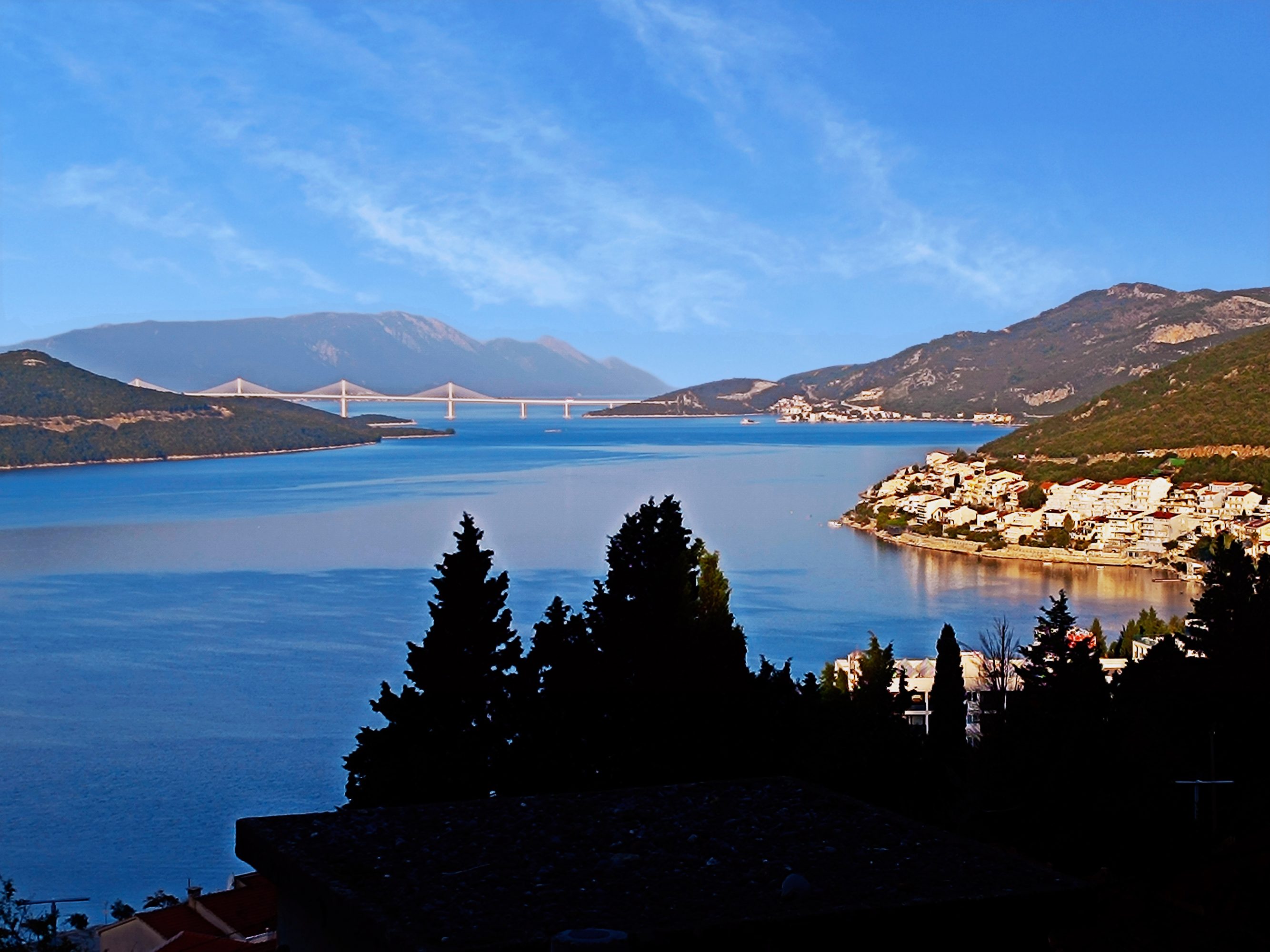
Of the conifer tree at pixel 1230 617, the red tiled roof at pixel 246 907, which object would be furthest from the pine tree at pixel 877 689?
the red tiled roof at pixel 246 907

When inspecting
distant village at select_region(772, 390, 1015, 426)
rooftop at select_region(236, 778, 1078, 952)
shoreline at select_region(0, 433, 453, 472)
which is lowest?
rooftop at select_region(236, 778, 1078, 952)

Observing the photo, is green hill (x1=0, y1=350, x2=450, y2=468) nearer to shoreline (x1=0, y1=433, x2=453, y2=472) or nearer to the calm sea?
shoreline (x1=0, y1=433, x2=453, y2=472)

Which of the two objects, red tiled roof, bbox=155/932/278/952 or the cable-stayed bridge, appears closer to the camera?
red tiled roof, bbox=155/932/278/952

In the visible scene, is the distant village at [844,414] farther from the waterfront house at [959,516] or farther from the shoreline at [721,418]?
the waterfront house at [959,516]

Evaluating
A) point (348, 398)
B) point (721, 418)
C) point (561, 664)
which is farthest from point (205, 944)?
point (721, 418)

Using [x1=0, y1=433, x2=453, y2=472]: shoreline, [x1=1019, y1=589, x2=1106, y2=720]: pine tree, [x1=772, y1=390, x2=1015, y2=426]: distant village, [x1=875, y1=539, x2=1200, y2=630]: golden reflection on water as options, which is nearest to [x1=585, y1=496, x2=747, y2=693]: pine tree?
[x1=1019, y1=589, x2=1106, y2=720]: pine tree

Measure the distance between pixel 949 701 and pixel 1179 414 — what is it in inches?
875

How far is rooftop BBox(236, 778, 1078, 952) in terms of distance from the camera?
46.1 inches

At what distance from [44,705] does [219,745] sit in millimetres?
2409

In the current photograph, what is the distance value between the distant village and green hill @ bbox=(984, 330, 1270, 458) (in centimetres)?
3617

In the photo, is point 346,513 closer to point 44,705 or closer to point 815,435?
point 44,705

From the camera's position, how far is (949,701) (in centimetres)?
666

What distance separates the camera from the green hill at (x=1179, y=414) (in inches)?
964

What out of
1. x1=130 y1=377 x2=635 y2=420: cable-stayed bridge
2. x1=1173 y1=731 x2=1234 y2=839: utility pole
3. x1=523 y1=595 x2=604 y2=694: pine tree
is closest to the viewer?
x1=1173 y1=731 x2=1234 y2=839: utility pole
